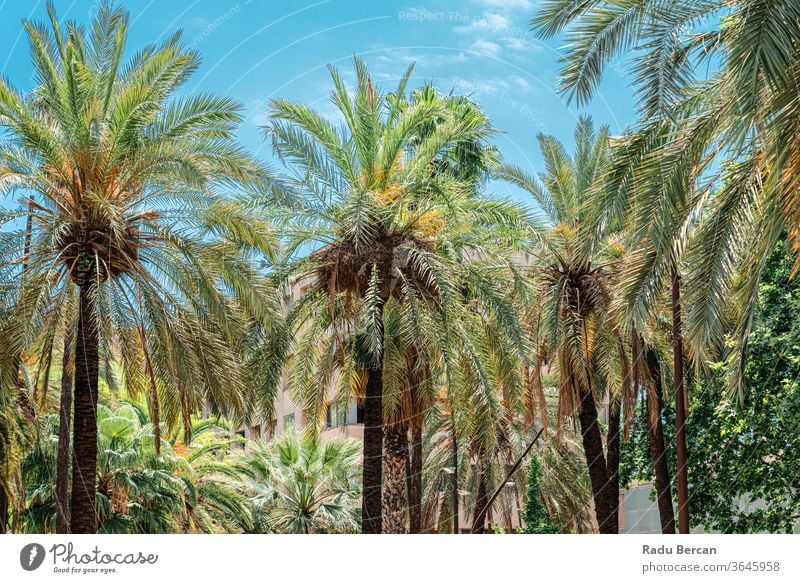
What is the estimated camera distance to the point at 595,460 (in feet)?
71.6

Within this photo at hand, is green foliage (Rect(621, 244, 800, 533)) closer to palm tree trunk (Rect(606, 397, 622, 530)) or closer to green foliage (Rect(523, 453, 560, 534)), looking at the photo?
palm tree trunk (Rect(606, 397, 622, 530))

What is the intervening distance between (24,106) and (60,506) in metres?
6.27

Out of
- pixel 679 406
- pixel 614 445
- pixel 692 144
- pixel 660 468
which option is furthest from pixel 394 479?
pixel 692 144

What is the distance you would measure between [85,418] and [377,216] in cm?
571

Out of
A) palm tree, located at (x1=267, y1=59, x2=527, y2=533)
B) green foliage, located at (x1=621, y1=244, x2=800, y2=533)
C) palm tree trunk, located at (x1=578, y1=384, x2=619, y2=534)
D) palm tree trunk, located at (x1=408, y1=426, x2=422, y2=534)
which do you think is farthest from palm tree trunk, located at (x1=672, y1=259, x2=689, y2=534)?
palm tree trunk, located at (x1=408, y1=426, x2=422, y2=534)

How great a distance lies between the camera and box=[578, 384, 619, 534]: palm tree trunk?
21.8 meters

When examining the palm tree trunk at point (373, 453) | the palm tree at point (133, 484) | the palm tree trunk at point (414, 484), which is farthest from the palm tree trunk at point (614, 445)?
the palm tree at point (133, 484)

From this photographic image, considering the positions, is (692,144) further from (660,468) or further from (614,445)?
(614,445)

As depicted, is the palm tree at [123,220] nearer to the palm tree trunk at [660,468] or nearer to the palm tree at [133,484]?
the palm tree at [133,484]

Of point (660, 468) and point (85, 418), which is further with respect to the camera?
point (660, 468)

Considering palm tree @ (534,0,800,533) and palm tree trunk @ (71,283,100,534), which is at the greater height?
palm tree @ (534,0,800,533)

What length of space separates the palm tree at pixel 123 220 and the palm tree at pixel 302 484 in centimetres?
1854

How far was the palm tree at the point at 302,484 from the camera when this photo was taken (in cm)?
3416

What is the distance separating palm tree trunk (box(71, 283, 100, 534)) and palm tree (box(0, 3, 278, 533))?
0.02 meters
